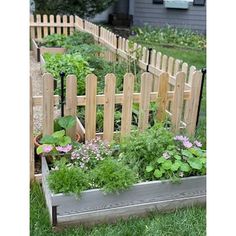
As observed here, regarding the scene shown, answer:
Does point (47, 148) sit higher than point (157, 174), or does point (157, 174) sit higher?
point (47, 148)

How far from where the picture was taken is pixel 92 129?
3.01 meters

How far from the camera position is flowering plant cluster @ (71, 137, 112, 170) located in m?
2.64

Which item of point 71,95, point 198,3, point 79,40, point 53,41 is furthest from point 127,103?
point 198,3

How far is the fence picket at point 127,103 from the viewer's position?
2.89 m

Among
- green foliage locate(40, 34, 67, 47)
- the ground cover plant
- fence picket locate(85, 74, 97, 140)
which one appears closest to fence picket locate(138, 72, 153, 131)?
the ground cover plant

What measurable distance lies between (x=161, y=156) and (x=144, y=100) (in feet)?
2.01

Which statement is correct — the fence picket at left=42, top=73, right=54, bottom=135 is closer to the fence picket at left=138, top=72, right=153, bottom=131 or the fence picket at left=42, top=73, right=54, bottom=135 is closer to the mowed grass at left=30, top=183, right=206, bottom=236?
the mowed grass at left=30, top=183, right=206, bottom=236

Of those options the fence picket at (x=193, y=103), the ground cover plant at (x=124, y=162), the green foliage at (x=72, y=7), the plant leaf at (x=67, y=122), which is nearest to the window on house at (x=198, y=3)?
the green foliage at (x=72, y=7)

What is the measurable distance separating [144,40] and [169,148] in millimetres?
8177

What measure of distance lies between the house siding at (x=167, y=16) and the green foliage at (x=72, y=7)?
228 centimetres

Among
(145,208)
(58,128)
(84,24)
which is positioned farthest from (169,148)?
(84,24)

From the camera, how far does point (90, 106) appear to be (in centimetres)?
290

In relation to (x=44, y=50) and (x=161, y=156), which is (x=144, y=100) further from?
(x=44, y=50)
